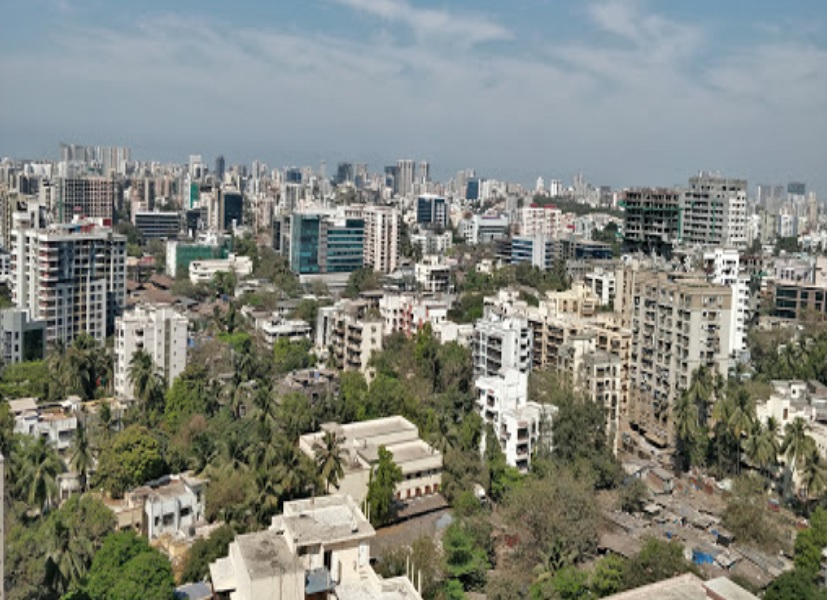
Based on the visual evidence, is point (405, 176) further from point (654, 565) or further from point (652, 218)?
→ point (654, 565)

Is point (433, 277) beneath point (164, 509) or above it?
above

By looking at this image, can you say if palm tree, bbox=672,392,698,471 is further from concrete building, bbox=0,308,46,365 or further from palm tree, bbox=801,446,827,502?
concrete building, bbox=0,308,46,365

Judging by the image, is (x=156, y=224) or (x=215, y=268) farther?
(x=156, y=224)

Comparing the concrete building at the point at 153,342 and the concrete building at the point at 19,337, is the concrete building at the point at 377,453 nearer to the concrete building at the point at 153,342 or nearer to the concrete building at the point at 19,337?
the concrete building at the point at 153,342

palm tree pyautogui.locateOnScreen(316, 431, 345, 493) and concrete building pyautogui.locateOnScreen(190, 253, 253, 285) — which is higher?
concrete building pyautogui.locateOnScreen(190, 253, 253, 285)

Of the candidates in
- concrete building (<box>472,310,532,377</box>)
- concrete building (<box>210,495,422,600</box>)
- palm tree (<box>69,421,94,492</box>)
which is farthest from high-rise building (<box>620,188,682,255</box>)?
concrete building (<box>210,495,422,600</box>)

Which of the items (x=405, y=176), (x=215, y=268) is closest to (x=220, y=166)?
(x=405, y=176)

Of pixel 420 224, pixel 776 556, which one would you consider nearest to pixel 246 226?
pixel 420 224
